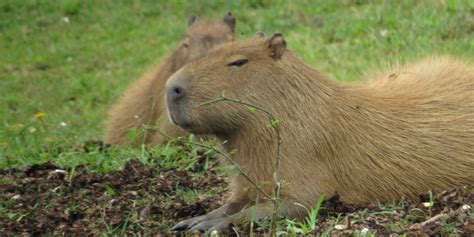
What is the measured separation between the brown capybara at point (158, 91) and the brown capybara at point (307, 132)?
2555 mm

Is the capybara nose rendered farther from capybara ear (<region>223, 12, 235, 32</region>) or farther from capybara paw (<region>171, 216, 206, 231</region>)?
capybara ear (<region>223, 12, 235, 32</region>)

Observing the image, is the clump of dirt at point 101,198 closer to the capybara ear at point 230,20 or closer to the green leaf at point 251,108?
the green leaf at point 251,108

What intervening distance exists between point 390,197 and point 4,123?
5.65m

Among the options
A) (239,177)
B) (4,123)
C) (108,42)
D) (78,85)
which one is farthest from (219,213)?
(108,42)


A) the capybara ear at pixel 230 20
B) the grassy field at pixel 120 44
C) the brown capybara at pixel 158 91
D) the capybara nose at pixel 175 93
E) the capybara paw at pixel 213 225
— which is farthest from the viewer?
the grassy field at pixel 120 44

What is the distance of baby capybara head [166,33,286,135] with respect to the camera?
4496 millimetres

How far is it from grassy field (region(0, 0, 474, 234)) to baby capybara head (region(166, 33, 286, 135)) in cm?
135

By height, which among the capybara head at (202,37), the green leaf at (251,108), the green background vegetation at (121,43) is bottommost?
the green background vegetation at (121,43)

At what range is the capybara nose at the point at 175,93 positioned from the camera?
4.48 metres

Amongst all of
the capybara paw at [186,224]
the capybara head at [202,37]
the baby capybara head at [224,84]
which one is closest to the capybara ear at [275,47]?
the baby capybara head at [224,84]

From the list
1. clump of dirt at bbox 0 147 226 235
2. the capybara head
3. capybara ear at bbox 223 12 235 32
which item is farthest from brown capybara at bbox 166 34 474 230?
capybara ear at bbox 223 12 235 32

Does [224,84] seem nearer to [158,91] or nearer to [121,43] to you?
[158,91]

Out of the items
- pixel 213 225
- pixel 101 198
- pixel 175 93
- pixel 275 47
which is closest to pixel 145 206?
pixel 101 198

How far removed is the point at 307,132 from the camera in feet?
15.0
